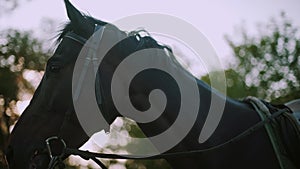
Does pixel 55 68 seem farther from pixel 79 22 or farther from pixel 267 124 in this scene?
pixel 267 124

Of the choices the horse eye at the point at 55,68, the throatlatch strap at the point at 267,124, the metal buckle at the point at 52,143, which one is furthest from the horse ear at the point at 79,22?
the throatlatch strap at the point at 267,124

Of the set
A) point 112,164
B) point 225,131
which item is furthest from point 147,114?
point 112,164

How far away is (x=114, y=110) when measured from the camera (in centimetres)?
402

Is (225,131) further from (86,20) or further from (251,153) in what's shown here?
(86,20)

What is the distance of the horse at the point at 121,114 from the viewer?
3740 mm

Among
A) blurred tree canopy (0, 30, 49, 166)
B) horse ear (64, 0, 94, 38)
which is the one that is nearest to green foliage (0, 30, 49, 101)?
blurred tree canopy (0, 30, 49, 166)

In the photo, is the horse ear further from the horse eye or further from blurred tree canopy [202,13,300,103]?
blurred tree canopy [202,13,300,103]

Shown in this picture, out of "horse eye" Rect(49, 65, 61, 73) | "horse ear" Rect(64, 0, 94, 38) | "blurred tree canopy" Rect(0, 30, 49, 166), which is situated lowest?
"blurred tree canopy" Rect(0, 30, 49, 166)

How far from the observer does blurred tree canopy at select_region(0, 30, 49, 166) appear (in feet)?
97.3

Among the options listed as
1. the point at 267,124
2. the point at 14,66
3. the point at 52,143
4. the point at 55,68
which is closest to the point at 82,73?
the point at 55,68

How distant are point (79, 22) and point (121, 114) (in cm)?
86

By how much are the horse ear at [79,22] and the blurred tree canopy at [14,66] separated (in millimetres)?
25476

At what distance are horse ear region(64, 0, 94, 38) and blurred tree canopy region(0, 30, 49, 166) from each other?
25476mm

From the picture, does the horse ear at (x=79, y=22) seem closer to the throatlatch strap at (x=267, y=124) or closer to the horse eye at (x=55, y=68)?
the horse eye at (x=55, y=68)
